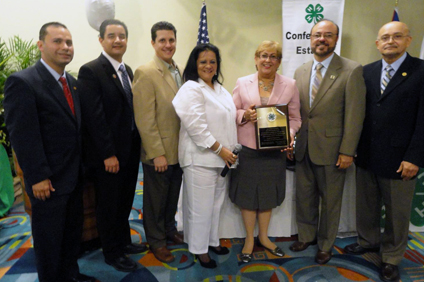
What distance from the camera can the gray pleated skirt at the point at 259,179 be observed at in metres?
2.15

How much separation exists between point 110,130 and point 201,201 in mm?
813

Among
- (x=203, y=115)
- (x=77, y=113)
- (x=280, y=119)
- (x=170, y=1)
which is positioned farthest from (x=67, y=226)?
(x=170, y=1)

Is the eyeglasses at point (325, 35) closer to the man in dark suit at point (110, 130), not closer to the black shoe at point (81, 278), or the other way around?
the man in dark suit at point (110, 130)

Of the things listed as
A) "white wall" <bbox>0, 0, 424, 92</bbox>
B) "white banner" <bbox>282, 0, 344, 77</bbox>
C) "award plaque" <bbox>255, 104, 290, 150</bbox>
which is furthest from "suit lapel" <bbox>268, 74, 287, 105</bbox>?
"white wall" <bbox>0, 0, 424, 92</bbox>

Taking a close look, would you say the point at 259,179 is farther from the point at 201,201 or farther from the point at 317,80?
the point at 317,80

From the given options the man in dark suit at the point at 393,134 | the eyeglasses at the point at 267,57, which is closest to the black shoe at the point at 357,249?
the man in dark suit at the point at 393,134

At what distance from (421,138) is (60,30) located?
239cm

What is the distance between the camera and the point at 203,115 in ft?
6.18

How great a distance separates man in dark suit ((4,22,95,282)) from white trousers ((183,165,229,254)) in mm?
750

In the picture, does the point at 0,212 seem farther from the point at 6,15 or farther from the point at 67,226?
the point at 6,15

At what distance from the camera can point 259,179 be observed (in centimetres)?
216

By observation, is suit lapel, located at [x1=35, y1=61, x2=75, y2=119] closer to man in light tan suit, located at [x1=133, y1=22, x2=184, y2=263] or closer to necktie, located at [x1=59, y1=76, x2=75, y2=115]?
necktie, located at [x1=59, y1=76, x2=75, y2=115]

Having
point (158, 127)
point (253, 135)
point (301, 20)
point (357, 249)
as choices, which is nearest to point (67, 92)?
point (158, 127)

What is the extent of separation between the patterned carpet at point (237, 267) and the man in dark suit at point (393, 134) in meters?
0.19
